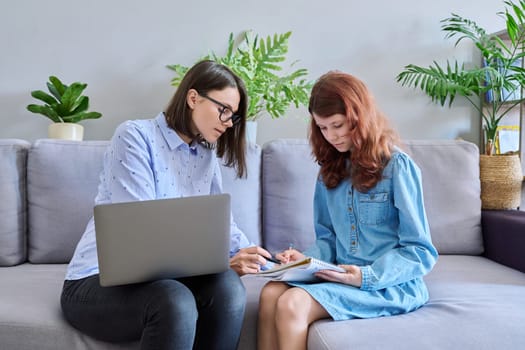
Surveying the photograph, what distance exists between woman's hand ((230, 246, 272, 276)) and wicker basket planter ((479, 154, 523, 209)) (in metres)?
1.11

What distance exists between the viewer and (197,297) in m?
1.17

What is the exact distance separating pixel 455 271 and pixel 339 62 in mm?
1209

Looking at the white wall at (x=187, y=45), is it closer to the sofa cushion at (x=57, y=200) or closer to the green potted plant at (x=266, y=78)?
the green potted plant at (x=266, y=78)

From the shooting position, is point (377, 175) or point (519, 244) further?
point (519, 244)

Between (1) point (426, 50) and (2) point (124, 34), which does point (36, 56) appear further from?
(1) point (426, 50)

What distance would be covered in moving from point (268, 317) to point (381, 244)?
1.22 feet

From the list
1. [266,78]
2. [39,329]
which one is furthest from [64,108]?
[39,329]

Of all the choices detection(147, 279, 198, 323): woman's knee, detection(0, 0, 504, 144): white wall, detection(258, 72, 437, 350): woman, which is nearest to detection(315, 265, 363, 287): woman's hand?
detection(258, 72, 437, 350): woman

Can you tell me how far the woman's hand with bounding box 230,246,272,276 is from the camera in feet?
4.15

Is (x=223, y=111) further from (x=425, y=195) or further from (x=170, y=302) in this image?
(x=425, y=195)

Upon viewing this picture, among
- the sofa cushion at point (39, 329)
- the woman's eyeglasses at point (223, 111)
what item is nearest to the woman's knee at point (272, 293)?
the sofa cushion at point (39, 329)

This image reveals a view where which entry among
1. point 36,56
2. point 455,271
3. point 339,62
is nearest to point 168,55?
point 36,56

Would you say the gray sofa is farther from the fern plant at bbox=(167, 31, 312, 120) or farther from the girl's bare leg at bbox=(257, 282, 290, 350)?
the fern plant at bbox=(167, 31, 312, 120)

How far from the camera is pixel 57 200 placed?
166 centimetres
